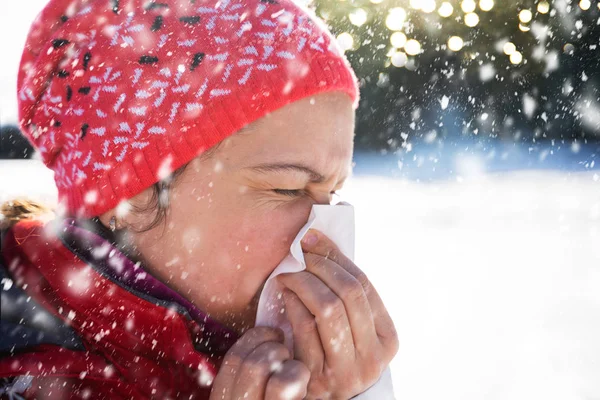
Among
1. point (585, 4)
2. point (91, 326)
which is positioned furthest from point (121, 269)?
point (585, 4)

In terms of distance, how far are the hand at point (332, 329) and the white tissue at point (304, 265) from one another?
0.14 feet

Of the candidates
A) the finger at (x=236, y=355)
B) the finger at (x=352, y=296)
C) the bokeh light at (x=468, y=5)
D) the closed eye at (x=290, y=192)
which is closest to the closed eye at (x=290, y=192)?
the closed eye at (x=290, y=192)

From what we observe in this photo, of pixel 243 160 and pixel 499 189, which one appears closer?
pixel 243 160

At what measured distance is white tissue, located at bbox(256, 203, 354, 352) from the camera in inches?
91.2

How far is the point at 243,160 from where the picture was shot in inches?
92.4

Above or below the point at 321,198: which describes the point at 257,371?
below

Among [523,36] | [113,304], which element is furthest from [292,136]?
Result: [523,36]

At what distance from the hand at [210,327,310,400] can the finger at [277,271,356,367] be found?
0.16 meters

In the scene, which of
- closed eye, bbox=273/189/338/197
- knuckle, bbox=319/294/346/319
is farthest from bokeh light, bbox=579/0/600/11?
knuckle, bbox=319/294/346/319

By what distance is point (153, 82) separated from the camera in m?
2.39

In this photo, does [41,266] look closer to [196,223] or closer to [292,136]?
[196,223]

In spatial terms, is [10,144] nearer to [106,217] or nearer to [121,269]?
[106,217]

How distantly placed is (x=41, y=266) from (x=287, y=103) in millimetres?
1041

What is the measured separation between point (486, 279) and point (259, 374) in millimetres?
3656
